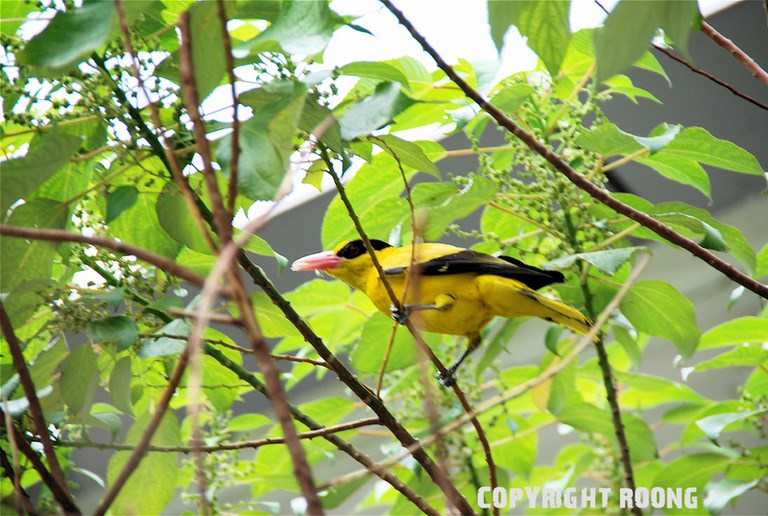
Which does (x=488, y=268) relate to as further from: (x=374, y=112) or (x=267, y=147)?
(x=267, y=147)

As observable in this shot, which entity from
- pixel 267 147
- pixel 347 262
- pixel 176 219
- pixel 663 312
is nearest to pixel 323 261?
pixel 347 262

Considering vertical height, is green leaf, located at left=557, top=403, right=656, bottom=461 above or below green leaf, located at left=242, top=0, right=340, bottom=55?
above

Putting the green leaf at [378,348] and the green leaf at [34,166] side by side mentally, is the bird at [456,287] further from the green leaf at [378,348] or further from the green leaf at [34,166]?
the green leaf at [34,166]

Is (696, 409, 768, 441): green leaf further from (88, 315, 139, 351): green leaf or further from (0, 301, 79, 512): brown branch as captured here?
(0, 301, 79, 512): brown branch

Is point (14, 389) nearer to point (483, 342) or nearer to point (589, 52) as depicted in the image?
point (589, 52)

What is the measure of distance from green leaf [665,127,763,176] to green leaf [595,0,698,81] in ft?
2.96

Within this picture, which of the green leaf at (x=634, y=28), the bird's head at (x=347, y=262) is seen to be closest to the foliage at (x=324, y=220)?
the green leaf at (x=634, y=28)

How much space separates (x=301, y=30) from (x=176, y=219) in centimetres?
35

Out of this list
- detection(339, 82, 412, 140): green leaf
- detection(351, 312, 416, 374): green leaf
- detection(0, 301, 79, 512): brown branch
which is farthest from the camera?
detection(351, 312, 416, 374): green leaf

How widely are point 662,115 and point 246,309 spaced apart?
2737 millimetres

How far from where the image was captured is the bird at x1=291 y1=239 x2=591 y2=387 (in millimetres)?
1831

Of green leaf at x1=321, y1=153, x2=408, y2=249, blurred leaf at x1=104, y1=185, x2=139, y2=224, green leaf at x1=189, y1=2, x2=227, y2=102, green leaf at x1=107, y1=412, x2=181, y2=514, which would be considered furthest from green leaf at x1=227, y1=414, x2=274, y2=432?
green leaf at x1=189, y1=2, x2=227, y2=102

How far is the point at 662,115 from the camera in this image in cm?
304

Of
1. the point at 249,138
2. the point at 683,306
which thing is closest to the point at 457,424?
the point at 249,138
